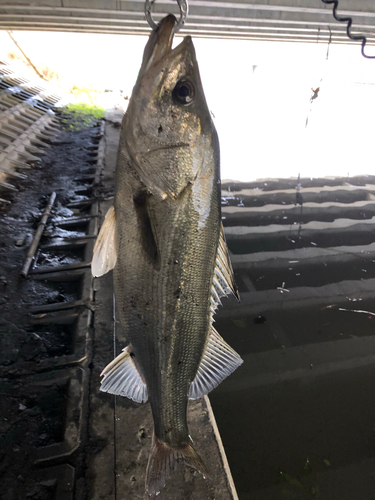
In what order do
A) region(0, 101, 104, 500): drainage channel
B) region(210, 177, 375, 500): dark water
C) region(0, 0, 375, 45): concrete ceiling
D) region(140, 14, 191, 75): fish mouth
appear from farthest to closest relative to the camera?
region(0, 0, 375, 45): concrete ceiling → region(210, 177, 375, 500): dark water → region(0, 101, 104, 500): drainage channel → region(140, 14, 191, 75): fish mouth

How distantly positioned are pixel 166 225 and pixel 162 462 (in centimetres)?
146

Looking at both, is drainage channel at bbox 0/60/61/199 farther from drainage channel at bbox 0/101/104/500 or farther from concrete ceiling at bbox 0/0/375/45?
concrete ceiling at bbox 0/0/375/45

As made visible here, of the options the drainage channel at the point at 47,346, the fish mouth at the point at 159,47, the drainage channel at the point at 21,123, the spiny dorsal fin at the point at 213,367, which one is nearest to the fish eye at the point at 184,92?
the fish mouth at the point at 159,47

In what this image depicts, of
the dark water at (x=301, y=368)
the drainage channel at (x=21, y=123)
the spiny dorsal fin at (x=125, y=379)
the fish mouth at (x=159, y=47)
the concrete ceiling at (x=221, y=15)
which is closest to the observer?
the fish mouth at (x=159, y=47)

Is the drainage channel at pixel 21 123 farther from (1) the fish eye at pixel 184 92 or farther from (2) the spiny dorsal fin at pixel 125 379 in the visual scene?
(1) the fish eye at pixel 184 92

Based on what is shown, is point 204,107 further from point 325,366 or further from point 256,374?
point 325,366

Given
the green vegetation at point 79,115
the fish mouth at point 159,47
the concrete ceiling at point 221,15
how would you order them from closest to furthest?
1. the fish mouth at point 159,47
2. the concrete ceiling at point 221,15
3. the green vegetation at point 79,115

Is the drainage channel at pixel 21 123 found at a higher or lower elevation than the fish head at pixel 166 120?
higher

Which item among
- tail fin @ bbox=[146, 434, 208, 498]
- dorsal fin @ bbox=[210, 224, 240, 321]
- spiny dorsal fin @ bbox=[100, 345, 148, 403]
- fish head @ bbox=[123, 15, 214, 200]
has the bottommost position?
tail fin @ bbox=[146, 434, 208, 498]

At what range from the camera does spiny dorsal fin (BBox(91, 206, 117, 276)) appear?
162 cm

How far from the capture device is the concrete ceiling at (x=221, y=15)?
6820 mm

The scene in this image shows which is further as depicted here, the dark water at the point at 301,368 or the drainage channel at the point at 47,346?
the dark water at the point at 301,368

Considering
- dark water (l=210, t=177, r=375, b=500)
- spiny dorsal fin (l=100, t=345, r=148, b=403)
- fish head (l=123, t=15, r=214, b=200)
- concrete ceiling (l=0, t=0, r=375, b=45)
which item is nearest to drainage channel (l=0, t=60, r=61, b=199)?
concrete ceiling (l=0, t=0, r=375, b=45)

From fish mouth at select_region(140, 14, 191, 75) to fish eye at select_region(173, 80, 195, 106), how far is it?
132mm
